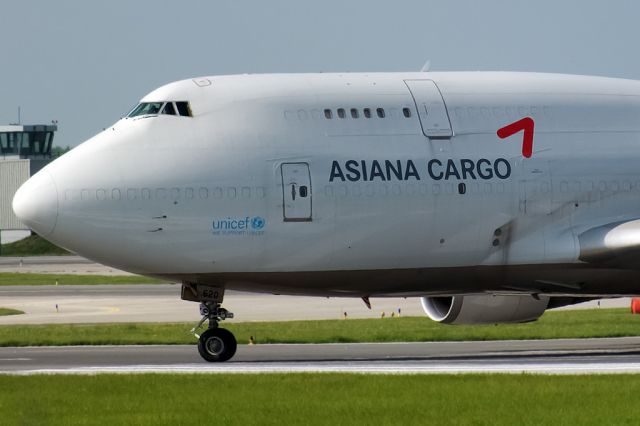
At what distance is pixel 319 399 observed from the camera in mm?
21812

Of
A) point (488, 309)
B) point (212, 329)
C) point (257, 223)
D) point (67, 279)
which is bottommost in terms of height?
point (212, 329)

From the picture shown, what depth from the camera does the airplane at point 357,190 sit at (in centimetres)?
2844

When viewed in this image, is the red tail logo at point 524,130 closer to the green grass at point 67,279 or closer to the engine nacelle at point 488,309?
the engine nacelle at point 488,309

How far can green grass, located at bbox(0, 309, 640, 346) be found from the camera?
36906mm

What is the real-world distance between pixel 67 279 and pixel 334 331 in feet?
141

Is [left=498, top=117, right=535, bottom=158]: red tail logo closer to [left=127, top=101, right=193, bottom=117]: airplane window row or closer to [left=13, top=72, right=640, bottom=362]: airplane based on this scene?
[left=13, top=72, right=640, bottom=362]: airplane

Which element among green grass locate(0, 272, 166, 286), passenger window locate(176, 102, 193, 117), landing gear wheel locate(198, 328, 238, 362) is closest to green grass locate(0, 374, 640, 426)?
landing gear wheel locate(198, 328, 238, 362)

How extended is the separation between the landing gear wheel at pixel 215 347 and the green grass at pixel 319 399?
404 cm

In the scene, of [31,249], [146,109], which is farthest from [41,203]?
[31,249]

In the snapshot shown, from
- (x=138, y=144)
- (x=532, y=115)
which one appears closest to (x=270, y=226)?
(x=138, y=144)

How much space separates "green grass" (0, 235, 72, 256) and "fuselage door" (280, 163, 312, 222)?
102 metres

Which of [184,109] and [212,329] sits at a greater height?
[184,109]

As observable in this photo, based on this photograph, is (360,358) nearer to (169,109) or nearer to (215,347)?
(215,347)

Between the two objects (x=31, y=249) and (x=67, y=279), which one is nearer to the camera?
(x=67, y=279)
